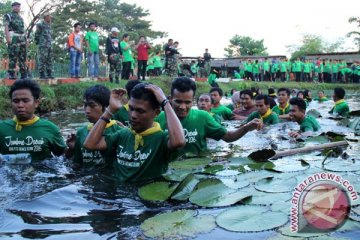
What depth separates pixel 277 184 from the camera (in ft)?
11.5

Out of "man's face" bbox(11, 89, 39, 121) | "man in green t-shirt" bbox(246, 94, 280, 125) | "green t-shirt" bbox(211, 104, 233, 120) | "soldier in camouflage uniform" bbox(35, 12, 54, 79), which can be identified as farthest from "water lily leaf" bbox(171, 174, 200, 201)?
"soldier in camouflage uniform" bbox(35, 12, 54, 79)

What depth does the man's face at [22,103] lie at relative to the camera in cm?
445

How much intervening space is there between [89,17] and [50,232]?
105 feet

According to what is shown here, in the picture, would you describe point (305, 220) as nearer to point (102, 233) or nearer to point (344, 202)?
point (344, 202)

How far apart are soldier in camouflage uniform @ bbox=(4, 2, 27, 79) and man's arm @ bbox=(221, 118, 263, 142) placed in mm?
7225

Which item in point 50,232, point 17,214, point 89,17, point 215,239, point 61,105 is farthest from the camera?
point 89,17

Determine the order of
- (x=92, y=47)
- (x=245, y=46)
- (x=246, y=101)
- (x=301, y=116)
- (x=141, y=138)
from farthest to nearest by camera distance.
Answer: (x=245, y=46), (x=92, y=47), (x=246, y=101), (x=301, y=116), (x=141, y=138)

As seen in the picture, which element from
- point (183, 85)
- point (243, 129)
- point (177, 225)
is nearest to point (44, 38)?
point (183, 85)

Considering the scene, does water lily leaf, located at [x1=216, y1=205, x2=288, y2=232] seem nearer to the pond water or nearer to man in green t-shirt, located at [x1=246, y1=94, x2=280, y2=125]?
the pond water

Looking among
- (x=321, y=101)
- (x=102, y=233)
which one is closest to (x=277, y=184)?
(x=102, y=233)

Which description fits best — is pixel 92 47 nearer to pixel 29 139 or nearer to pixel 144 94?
pixel 29 139

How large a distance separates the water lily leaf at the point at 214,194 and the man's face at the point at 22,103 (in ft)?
6.72

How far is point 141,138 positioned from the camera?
3.65 metres

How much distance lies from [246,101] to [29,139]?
19.3ft
